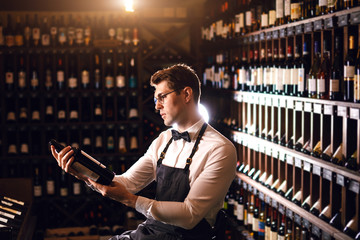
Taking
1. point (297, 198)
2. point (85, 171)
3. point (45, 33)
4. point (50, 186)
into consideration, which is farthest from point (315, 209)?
point (45, 33)

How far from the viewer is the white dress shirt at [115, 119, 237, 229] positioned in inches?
86.6

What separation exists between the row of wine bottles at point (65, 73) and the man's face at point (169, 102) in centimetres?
395

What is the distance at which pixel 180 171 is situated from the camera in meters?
2.43

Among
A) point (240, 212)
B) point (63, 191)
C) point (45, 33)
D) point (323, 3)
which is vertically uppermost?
point (45, 33)

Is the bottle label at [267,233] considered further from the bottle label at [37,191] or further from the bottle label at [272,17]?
the bottle label at [37,191]

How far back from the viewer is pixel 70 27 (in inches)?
252

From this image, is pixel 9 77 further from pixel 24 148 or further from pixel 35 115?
pixel 24 148

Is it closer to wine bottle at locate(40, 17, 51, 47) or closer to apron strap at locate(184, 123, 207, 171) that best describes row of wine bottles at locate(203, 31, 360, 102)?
apron strap at locate(184, 123, 207, 171)

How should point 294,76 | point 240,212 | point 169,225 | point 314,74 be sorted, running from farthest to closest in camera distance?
point 240,212, point 294,76, point 314,74, point 169,225

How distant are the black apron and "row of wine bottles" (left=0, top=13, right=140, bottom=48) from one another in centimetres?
409

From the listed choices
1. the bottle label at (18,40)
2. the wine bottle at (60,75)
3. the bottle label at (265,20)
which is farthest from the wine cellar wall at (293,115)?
the bottle label at (18,40)

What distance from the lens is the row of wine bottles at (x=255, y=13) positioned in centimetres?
331

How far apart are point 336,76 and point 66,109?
157 inches

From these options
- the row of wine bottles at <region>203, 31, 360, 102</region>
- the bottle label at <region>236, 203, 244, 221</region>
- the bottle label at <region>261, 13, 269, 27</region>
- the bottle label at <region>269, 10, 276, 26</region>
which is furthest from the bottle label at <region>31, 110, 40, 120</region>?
the bottle label at <region>269, 10, 276, 26</region>
